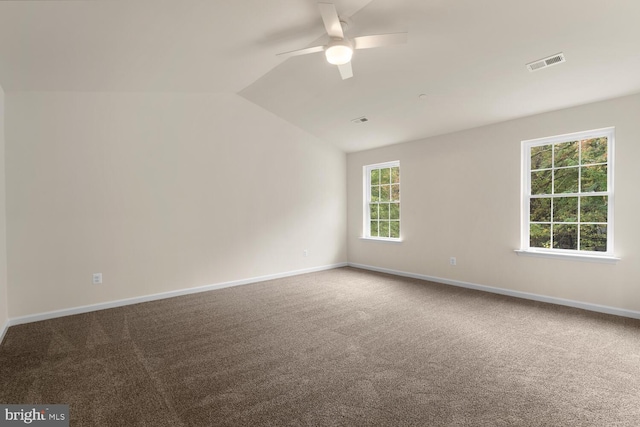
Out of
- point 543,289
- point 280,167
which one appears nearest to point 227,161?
point 280,167

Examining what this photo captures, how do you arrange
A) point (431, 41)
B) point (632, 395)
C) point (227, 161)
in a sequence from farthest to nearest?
point (227, 161), point (431, 41), point (632, 395)

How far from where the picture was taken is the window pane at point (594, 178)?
377cm

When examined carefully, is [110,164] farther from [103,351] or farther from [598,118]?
[598,118]

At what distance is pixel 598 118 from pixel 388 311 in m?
3.24

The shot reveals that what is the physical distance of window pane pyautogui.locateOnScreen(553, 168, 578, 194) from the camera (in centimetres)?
399

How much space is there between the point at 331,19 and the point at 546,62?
2252 millimetres

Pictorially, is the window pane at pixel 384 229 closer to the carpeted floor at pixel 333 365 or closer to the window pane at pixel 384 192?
the window pane at pixel 384 192

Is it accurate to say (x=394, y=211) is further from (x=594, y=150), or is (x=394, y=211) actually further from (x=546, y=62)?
(x=546, y=62)

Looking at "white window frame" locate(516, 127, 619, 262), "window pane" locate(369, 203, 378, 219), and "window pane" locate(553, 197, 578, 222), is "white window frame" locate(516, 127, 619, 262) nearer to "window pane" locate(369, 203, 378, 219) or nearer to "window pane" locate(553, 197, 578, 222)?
"window pane" locate(553, 197, 578, 222)

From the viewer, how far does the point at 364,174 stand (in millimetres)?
6512

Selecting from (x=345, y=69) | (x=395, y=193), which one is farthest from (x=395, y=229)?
(x=345, y=69)

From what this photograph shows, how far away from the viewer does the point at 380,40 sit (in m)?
2.64

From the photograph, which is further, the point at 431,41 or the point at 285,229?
the point at 285,229

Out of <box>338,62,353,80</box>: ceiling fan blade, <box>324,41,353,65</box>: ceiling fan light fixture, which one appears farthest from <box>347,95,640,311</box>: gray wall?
<box>324,41,353,65</box>: ceiling fan light fixture
